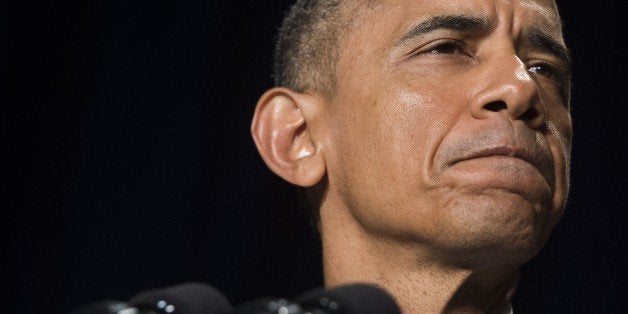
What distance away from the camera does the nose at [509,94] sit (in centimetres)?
155

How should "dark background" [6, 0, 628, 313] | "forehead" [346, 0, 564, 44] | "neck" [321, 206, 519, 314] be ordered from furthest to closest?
"dark background" [6, 0, 628, 313], "forehead" [346, 0, 564, 44], "neck" [321, 206, 519, 314]

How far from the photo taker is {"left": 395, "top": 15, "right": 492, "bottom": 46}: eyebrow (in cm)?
171

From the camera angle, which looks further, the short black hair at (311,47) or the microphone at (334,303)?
the short black hair at (311,47)

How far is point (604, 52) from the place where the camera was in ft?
8.48

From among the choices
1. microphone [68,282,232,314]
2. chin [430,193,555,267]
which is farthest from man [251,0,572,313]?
microphone [68,282,232,314]

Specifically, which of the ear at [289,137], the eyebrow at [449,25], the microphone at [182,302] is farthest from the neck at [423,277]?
the microphone at [182,302]

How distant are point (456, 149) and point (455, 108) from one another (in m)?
0.08

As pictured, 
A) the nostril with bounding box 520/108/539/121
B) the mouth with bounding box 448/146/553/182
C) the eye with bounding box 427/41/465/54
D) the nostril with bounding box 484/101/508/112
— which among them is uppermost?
the eye with bounding box 427/41/465/54

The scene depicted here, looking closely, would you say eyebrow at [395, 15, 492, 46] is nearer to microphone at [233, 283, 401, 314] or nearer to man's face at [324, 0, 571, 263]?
man's face at [324, 0, 571, 263]

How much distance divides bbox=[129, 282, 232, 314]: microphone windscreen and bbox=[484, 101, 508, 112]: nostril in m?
0.65

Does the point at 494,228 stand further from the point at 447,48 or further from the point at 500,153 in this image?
the point at 447,48


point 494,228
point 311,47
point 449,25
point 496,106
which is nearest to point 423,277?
point 494,228

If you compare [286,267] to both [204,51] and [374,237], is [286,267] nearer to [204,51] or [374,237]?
[204,51]

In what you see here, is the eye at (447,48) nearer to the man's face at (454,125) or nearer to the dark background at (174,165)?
the man's face at (454,125)
